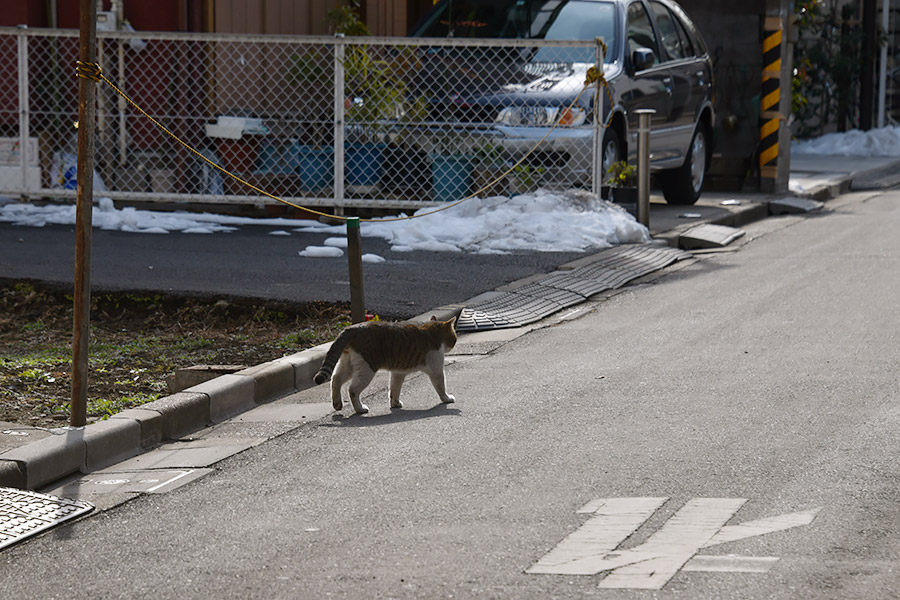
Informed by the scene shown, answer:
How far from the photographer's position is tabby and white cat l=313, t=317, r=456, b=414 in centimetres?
674

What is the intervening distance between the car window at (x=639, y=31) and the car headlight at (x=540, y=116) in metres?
1.44

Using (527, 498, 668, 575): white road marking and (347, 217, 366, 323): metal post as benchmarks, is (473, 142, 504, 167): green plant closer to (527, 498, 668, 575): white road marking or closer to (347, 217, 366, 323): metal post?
(347, 217, 366, 323): metal post

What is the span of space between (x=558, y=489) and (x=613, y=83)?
822 centimetres

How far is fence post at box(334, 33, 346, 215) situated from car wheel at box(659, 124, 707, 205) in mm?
4049

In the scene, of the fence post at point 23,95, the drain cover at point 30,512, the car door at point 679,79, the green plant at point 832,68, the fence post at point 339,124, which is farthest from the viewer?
the green plant at point 832,68

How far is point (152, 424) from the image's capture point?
6.38 m

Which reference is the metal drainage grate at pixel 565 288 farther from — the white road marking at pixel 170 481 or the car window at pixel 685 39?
the car window at pixel 685 39

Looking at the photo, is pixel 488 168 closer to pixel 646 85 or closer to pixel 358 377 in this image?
pixel 646 85

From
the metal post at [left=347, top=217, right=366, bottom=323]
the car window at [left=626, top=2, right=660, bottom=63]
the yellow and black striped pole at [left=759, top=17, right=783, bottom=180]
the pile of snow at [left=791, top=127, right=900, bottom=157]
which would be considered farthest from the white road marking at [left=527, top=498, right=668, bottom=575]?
the pile of snow at [left=791, top=127, right=900, bottom=157]

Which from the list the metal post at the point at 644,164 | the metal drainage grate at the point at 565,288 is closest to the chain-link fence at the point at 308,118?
the metal post at the point at 644,164

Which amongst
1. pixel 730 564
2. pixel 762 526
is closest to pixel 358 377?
pixel 762 526

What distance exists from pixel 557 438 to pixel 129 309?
4194 mm

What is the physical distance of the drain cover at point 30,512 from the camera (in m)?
5.04

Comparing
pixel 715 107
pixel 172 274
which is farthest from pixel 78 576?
pixel 715 107
